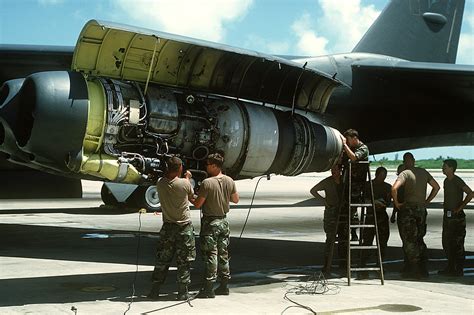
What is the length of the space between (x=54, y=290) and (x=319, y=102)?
5.33 m

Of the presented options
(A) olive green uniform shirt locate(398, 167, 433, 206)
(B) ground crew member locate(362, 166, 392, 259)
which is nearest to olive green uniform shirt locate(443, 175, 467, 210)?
(A) olive green uniform shirt locate(398, 167, 433, 206)

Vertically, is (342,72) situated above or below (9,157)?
above

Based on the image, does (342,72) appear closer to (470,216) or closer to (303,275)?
(303,275)

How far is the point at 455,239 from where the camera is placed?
9102 millimetres

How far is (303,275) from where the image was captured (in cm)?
862

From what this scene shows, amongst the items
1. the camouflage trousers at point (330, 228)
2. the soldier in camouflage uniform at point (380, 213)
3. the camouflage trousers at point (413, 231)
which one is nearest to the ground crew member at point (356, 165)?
the soldier in camouflage uniform at point (380, 213)

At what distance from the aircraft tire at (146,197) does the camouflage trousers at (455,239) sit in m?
10.6

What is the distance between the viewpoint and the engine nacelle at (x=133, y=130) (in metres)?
7.25

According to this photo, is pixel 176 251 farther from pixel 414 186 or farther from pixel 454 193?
pixel 454 193

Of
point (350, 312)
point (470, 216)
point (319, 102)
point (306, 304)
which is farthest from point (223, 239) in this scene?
point (470, 216)

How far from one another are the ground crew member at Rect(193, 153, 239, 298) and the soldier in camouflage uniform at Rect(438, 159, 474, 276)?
383 centimetres

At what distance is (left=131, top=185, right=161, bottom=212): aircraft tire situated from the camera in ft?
59.8

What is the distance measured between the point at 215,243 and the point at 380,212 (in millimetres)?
3683

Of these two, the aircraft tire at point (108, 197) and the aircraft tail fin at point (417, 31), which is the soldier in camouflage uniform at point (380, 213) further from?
the aircraft tire at point (108, 197)
